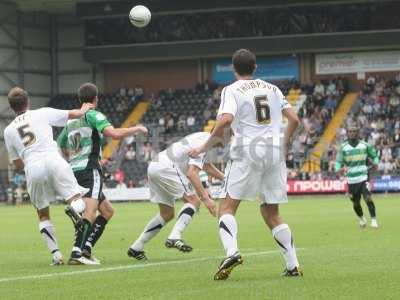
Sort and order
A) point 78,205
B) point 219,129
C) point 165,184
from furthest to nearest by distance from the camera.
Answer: point 165,184
point 78,205
point 219,129

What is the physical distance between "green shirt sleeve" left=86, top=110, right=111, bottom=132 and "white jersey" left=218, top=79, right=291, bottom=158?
2493 millimetres

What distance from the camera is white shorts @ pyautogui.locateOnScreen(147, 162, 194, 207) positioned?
1441 centimetres

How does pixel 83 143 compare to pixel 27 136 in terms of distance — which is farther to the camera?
pixel 83 143

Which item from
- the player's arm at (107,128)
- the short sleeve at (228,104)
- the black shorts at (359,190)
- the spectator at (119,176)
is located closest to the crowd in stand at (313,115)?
the spectator at (119,176)

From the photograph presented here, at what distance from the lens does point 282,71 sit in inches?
2030

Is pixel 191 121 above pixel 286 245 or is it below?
above

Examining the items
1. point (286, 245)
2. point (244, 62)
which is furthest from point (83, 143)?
point (286, 245)

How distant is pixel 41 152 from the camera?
501 inches

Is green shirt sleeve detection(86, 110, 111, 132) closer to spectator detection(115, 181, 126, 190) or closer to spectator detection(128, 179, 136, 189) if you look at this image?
spectator detection(115, 181, 126, 190)

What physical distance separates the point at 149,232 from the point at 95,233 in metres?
0.78

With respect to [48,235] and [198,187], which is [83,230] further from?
[198,187]

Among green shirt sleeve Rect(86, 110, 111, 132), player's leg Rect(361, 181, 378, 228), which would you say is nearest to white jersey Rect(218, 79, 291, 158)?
green shirt sleeve Rect(86, 110, 111, 132)

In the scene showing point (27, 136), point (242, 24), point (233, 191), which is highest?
point (242, 24)

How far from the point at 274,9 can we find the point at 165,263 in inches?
1472
